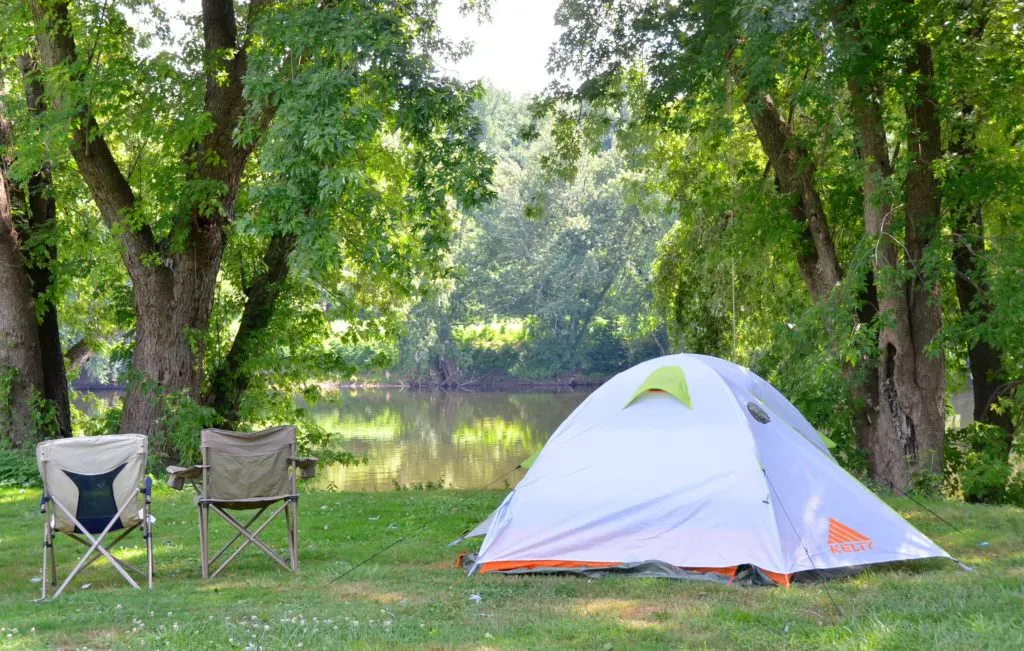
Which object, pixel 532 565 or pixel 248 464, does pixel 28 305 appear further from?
pixel 532 565

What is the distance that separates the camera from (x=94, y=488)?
593 centimetres

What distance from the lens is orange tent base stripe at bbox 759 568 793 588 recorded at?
5508mm

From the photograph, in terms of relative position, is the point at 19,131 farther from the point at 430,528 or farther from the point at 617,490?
the point at 617,490

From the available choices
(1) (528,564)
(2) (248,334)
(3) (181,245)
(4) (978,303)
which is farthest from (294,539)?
(2) (248,334)

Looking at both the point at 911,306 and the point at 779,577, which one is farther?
the point at 911,306

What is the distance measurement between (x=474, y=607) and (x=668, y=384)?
2220 mm

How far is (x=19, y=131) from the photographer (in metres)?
11.5

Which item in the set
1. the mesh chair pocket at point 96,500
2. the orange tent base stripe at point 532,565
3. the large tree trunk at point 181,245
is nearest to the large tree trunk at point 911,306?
the orange tent base stripe at point 532,565

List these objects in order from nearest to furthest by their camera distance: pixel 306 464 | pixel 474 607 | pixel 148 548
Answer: pixel 474 607
pixel 148 548
pixel 306 464

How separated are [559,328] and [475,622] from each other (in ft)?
141

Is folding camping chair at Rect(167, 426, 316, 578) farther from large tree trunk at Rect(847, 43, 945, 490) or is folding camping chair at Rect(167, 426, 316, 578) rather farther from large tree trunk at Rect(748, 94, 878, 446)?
large tree trunk at Rect(748, 94, 878, 446)

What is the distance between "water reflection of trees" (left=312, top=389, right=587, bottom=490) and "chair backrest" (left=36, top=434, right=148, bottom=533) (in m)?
9.18

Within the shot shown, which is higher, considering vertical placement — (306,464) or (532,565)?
(306,464)

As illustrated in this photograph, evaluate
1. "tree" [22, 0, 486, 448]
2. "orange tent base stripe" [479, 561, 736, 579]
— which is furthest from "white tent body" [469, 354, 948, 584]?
"tree" [22, 0, 486, 448]
